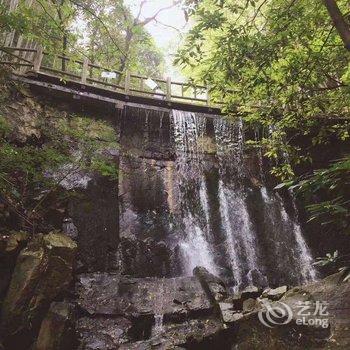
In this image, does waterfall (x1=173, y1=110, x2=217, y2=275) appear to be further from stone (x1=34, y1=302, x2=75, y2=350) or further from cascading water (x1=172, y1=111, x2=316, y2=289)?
stone (x1=34, y1=302, x2=75, y2=350)

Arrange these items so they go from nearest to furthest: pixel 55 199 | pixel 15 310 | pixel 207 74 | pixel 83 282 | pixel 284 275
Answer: pixel 207 74, pixel 15 310, pixel 83 282, pixel 55 199, pixel 284 275

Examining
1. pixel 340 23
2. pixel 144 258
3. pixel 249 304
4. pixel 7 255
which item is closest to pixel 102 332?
pixel 7 255

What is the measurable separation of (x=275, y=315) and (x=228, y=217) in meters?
8.31

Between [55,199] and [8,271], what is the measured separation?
280 centimetres

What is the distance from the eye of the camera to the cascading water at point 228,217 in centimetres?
1215

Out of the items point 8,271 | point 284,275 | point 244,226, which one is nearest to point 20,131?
point 8,271

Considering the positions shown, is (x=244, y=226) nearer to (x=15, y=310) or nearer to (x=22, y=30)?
(x=15, y=310)

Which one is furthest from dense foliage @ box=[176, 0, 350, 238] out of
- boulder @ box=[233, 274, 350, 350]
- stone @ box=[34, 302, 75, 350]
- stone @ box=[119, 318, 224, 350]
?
stone @ box=[34, 302, 75, 350]

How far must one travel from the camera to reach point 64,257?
7.85 meters

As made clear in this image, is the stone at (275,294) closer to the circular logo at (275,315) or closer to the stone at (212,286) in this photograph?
the circular logo at (275,315)

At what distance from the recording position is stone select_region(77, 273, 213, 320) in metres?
8.33

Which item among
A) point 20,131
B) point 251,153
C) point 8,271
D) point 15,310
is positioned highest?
point 251,153

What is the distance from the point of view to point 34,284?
7109 millimetres

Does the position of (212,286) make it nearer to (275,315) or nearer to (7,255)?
(275,315)
